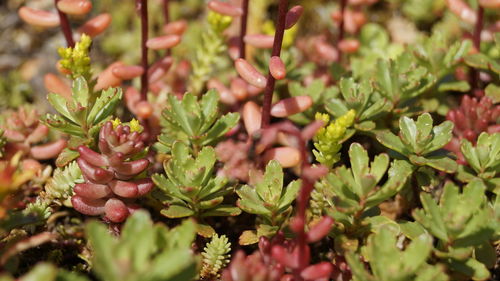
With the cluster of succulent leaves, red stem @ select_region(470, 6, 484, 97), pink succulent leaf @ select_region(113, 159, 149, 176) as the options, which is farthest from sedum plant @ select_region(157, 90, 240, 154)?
red stem @ select_region(470, 6, 484, 97)

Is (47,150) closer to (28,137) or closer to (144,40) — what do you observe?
(28,137)

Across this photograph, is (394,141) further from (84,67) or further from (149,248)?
(84,67)

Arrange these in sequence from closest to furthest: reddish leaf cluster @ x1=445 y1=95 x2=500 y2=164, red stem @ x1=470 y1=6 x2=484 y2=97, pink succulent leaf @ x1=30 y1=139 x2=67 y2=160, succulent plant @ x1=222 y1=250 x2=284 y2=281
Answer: succulent plant @ x1=222 y1=250 x2=284 y2=281 → reddish leaf cluster @ x1=445 y1=95 x2=500 y2=164 → pink succulent leaf @ x1=30 y1=139 x2=67 y2=160 → red stem @ x1=470 y1=6 x2=484 y2=97

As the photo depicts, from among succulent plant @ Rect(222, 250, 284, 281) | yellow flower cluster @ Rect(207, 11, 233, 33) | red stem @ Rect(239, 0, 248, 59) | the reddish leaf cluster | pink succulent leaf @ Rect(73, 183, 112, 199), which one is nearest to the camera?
succulent plant @ Rect(222, 250, 284, 281)

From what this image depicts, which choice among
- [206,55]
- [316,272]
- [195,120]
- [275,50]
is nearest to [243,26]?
[206,55]

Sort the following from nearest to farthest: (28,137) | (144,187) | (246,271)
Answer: (246,271)
(144,187)
(28,137)

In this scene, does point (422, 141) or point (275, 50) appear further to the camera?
point (275, 50)

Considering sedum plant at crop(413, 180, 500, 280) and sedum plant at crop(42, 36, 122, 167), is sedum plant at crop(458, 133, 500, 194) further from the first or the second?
sedum plant at crop(42, 36, 122, 167)
